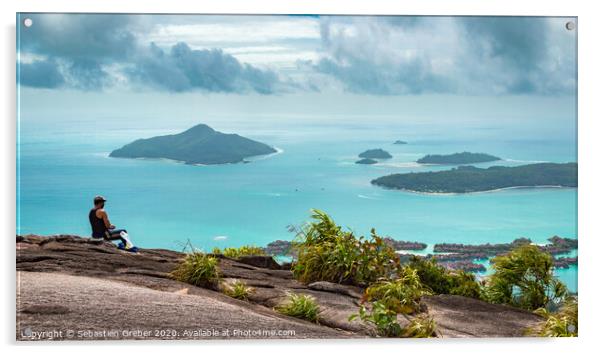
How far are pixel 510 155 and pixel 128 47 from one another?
4925 mm

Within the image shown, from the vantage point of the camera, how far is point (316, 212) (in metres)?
11.7

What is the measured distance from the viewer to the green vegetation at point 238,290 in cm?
1106

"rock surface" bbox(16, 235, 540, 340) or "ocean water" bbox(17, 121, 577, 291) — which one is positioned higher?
"ocean water" bbox(17, 121, 577, 291)

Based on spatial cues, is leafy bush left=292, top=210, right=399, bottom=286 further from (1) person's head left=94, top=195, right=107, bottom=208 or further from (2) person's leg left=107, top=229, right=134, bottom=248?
(1) person's head left=94, top=195, right=107, bottom=208

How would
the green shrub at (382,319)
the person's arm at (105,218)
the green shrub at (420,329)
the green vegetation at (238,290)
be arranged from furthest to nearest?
the person's arm at (105,218)
the green vegetation at (238,290)
the green shrub at (420,329)
the green shrub at (382,319)

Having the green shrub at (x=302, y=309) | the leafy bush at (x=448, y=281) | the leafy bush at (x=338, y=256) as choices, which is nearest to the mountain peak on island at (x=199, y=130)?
the leafy bush at (x=338, y=256)

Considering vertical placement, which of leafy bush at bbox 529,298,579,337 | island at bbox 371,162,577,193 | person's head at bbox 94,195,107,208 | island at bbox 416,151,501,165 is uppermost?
island at bbox 416,151,501,165

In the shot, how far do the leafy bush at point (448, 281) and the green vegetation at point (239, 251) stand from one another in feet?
6.72

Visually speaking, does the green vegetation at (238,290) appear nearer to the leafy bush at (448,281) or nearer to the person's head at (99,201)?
the person's head at (99,201)

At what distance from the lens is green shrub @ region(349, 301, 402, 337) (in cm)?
1066

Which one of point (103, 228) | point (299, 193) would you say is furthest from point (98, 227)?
point (299, 193)

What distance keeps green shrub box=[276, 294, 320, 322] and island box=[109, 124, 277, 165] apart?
1.98m

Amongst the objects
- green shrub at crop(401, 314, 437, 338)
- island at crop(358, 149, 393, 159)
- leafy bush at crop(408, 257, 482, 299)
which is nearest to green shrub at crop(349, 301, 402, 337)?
green shrub at crop(401, 314, 437, 338)

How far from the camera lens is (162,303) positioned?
34.4 feet
